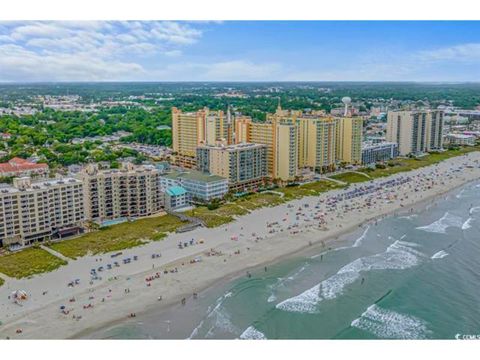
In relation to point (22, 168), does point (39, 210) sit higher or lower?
higher

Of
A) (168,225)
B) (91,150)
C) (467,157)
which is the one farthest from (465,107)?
(168,225)

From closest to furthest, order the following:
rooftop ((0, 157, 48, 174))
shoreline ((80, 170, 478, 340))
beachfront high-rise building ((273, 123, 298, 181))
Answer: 1. shoreline ((80, 170, 478, 340))
2. beachfront high-rise building ((273, 123, 298, 181))
3. rooftop ((0, 157, 48, 174))

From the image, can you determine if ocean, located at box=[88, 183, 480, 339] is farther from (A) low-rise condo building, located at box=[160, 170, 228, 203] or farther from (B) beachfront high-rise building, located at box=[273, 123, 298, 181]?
(B) beachfront high-rise building, located at box=[273, 123, 298, 181]

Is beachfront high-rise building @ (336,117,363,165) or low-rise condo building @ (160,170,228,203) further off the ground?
beachfront high-rise building @ (336,117,363,165)

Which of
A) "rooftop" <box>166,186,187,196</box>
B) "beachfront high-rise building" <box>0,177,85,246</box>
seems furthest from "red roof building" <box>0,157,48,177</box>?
"beachfront high-rise building" <box>0,177,85,246</box>

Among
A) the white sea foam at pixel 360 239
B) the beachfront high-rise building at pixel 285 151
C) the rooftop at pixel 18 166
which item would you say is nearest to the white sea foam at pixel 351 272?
the white sea foam at pixel 360 239

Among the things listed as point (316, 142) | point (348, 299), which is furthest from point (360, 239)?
point (316, 142)

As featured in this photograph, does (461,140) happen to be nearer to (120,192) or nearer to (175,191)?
(175,191)
